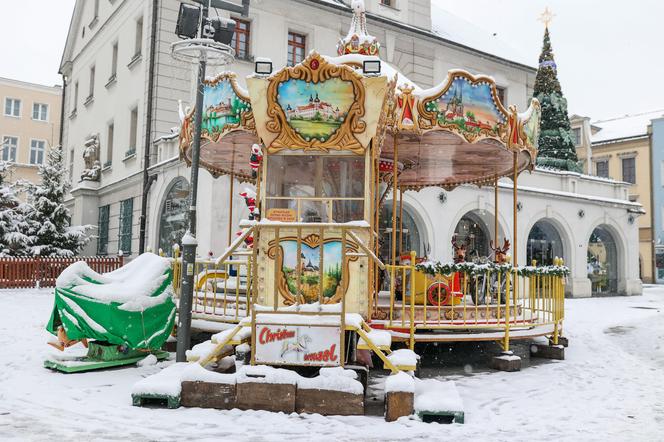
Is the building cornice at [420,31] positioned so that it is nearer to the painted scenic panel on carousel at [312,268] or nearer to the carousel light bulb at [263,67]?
the carousel light bulb at [263,67]

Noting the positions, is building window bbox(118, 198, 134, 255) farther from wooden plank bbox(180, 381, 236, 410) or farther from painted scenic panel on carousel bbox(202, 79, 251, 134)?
wooden plank bbox(180, 381, 236, 410)

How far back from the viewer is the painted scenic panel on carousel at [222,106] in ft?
28.7

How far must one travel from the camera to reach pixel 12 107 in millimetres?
42625

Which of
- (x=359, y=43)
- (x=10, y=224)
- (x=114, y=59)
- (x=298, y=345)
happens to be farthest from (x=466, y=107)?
(x=10, y=224)

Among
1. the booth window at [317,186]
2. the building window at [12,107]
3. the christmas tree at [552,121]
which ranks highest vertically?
the building window at [12,107]

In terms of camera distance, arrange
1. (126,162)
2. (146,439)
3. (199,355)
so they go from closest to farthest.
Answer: (146,439), (199,355), (126,162)

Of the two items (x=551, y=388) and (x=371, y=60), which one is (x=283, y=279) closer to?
(x=371, y=60)

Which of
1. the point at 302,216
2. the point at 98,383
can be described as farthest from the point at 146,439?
the point at 302,216

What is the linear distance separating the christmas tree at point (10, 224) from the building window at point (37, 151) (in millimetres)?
19836

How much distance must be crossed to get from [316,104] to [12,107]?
139 feet

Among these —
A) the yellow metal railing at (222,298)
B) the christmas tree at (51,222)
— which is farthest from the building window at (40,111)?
the yellow metal railing at (222,298)

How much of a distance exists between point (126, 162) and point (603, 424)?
20.0 meters

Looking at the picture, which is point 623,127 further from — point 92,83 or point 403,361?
point 403,361

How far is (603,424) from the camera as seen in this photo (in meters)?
5.81
